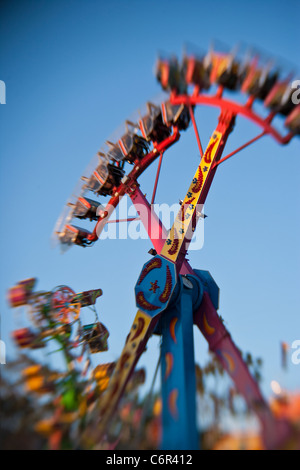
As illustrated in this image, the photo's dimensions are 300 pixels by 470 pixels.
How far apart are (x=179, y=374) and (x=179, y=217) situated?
11.6 feet

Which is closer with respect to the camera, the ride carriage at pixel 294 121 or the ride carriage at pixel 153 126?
the ride carriage at pixel 294 121

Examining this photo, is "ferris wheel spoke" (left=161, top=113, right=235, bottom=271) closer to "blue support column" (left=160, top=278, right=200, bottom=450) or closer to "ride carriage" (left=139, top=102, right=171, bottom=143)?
"blue support column" (left=160, top=278, right=200, bottom=450)

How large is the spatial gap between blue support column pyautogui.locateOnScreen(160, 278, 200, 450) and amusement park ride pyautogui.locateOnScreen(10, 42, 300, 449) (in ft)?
0.07

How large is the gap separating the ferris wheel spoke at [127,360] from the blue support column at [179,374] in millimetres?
454

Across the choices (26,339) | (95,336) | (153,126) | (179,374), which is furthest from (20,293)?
(153,126)

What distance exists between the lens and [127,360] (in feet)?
32.1

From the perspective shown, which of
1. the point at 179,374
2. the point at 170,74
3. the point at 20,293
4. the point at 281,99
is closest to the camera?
the point at 281,99

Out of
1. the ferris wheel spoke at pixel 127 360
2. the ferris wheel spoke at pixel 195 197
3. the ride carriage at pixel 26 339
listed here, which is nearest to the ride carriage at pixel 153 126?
the ferris wheel spoke at pixel 195 197

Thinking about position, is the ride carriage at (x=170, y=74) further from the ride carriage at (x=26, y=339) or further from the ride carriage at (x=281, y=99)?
the ride carriage at (x=26, y=339)

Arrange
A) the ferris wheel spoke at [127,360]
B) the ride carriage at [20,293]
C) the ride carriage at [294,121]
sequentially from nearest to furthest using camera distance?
the ride carriage at [294,121], the ferris wheel spoke at [127,360], the ride carriage at [20,293]

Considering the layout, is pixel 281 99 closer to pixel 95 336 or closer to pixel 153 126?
pixel 153 126

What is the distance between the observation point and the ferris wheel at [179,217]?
8477mm

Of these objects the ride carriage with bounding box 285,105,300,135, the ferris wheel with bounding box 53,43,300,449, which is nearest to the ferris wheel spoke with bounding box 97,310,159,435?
the ferris wheel with bounding box 53,43,300,449

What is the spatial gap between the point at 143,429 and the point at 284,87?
6.46 meters
